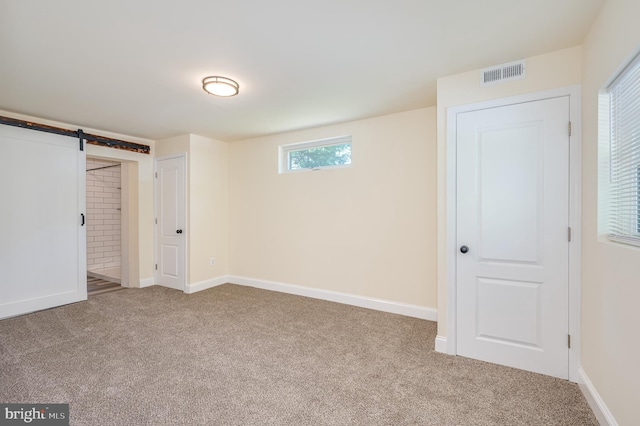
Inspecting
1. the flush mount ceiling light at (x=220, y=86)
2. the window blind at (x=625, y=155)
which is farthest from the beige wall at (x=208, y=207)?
the window blind at (x=625, y=155)

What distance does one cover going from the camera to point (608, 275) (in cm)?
165

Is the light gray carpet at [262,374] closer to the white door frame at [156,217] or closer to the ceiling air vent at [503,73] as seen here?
the white door frame at [156,217]

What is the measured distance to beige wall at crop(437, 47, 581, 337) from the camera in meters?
2.13

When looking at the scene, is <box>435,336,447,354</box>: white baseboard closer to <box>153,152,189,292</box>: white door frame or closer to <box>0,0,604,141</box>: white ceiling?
<box>0,0,604,141</box>: white ceiling

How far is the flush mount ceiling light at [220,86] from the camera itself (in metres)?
2.60

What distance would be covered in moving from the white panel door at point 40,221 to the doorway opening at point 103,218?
2.02 metres

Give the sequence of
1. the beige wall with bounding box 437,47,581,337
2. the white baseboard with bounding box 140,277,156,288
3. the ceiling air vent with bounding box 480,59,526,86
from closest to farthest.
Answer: the beige wall with bounding box 437,47,581,337
the ceiling air vent with bounding box 480,59,526,86
the white baseboard with bounding box 140,277,156,288

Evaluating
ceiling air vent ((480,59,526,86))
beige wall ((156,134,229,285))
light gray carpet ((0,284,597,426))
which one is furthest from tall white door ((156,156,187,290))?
ceiling air vent ((480,59,526,86))

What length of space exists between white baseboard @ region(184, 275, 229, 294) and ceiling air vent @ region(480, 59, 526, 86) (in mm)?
4451

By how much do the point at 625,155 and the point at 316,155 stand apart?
3229 millimetres

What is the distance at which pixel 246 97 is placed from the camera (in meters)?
3.04

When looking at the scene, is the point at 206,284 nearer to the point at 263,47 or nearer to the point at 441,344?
the point at 441,344

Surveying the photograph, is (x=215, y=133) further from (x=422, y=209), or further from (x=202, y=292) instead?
(x=422, y=209)

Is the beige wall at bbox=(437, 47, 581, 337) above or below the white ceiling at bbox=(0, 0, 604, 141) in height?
below
